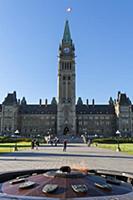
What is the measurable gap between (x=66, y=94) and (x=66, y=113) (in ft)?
25.5

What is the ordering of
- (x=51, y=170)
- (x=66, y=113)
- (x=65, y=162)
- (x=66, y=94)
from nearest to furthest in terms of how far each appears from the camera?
(x=51, y=170), (x=65, y=162), (x=66, y=94), (x=66, y=113)

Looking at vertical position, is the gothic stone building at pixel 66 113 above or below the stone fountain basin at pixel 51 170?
above

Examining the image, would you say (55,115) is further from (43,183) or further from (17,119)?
(43,183)

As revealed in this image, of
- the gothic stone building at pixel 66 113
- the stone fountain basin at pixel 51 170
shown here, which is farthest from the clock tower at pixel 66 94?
the stone fountain basin at pixel 51 170

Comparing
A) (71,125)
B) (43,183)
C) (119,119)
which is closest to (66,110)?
(71,125)

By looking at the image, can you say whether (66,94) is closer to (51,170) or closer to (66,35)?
(66,35)

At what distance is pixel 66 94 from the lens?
12581 centimetres

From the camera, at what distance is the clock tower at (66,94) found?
125 m

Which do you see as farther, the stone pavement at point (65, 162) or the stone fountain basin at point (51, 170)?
the stone pavement at point (65, 162)

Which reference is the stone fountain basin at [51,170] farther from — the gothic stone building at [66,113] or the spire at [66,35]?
the spire at [66,35]

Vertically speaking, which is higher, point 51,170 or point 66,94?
point 66,94

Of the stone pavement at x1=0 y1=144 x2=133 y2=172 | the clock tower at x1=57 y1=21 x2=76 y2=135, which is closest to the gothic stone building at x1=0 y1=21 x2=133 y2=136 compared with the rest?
the clock tower at x1=57 y1=21 x2=76 y2=135

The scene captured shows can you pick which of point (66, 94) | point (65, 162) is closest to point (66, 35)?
point (66, 94)

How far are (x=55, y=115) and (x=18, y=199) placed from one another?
13274 centimetres
